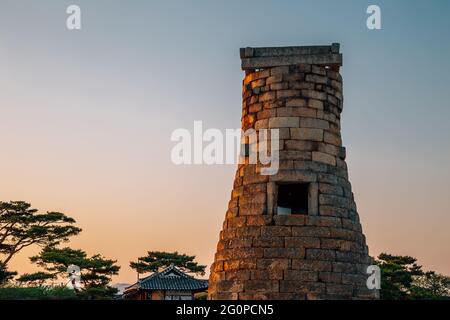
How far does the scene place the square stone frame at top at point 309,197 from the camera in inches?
392

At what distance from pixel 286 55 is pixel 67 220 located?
27798 mm

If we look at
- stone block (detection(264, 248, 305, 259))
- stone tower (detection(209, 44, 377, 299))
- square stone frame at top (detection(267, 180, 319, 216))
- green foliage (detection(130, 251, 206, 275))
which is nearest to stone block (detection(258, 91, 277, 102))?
stone tower (detection(209, 44, 377, 299))

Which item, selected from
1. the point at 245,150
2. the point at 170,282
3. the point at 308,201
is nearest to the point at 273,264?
the point at 308,201

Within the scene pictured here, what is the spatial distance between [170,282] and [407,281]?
15.1 m

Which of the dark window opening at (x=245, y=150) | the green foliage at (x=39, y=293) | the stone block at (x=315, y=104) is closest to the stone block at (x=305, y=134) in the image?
the stone block at (x=315, y=104)

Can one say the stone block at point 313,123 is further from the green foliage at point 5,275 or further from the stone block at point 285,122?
the green foliage at point 5,275

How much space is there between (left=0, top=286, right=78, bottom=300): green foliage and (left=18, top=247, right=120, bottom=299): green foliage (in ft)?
1.89

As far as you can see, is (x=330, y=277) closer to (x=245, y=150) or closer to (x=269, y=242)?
(x=269, y=242)

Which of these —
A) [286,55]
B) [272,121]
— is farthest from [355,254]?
[286,55]

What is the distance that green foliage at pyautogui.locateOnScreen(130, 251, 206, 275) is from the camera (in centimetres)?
4781

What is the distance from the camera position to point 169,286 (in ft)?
101

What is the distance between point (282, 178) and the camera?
1005 cm

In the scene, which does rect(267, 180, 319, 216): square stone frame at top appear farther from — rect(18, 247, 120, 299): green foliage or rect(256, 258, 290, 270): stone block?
rect(18, 247, 120, 299): green foliage

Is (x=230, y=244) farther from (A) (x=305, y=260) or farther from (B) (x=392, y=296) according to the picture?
(B) (x=392, y=296)
